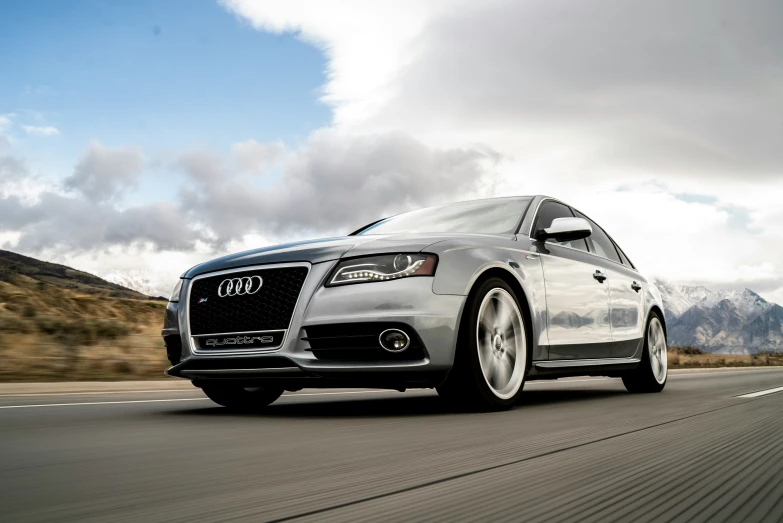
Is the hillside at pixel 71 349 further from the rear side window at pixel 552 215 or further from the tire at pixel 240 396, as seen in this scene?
the rear side window at pixel 552 215

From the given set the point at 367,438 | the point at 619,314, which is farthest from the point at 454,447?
the point at 619,314

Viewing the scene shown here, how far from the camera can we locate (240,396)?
6.64 meters

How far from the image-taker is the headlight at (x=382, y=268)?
5.32 meters

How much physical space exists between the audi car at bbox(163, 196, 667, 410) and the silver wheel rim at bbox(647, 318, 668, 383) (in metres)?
1.96

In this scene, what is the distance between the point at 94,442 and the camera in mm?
4082

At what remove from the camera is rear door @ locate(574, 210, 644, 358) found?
780 cm

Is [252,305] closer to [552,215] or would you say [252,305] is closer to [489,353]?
[489,353]

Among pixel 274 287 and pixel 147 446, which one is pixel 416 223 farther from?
pixel 147 446

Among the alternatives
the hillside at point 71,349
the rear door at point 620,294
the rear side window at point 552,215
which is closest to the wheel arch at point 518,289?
the rear side window at point 552,215

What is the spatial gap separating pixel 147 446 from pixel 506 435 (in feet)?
5.65

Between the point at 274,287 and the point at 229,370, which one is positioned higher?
the point at 274,287

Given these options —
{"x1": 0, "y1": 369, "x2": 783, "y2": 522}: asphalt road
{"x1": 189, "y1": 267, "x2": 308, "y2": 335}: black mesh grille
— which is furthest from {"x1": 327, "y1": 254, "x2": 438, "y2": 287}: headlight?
{"x1": 0, "y1": 369, "x2": 783, "y2": 522}: asphalt road

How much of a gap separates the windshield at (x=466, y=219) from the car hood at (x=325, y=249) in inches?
41.8

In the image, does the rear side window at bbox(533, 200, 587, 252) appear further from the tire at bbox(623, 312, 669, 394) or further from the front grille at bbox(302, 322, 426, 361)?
the front grille at bbox(302, 322, 426, 361)
